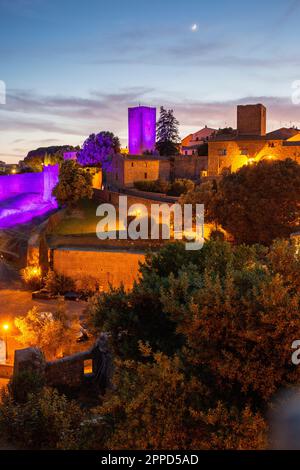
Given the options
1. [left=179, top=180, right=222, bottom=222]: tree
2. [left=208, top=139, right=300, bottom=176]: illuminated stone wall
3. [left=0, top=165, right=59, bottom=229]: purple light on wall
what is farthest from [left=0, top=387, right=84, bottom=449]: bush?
[left=208, top=139, right=300, bottom=176]: illuminated stone wall

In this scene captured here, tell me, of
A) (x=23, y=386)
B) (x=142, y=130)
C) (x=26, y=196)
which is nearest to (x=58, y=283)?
(x=23, y=386)

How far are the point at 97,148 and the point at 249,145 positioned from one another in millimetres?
15930

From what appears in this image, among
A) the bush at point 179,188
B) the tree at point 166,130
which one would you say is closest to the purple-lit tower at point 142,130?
the tree at point 166,130

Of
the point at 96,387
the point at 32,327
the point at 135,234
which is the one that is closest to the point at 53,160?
the point at 135,234

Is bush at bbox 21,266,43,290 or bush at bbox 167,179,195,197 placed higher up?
bush at bbox 167,179,195,197

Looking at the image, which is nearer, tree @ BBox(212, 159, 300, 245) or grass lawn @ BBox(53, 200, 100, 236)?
tree @ BBox(212, 159, 300, 245)

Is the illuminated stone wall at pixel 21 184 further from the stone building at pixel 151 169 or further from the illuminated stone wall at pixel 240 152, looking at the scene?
the illuminated stone wall at pixel 240 152

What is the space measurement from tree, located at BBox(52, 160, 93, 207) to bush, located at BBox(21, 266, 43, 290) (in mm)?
9952

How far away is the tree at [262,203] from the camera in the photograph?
21422mm

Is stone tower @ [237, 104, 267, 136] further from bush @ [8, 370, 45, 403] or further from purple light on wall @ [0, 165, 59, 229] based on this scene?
bush @ [8, 370, 45, 403]

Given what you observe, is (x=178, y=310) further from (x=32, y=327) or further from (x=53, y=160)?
(x=53, y=160)

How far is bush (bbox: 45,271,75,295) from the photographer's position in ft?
69.8

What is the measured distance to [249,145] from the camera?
35250 mm

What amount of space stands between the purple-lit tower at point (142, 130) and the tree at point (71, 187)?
19205 millimetres
